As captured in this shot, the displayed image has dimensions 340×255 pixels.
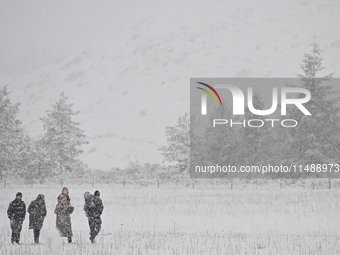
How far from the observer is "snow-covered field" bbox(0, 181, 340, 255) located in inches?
454

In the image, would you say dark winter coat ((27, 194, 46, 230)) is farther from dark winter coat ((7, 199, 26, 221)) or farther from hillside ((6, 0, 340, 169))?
hillside ((6, 0, 340, 169))

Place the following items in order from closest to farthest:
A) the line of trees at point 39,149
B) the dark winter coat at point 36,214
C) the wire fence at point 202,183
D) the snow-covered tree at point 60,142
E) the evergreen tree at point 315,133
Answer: the dark winter coat at point 36,214 → the wire fence at point 202,183 → the evergreen tree at point 315,133 → the line of trees at point 39,149 → the snow-covered tree at point 60,142

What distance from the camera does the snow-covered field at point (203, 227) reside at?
37.8 feet

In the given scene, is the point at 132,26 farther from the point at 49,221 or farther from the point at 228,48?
the point at 49,221

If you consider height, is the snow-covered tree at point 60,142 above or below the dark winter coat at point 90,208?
above

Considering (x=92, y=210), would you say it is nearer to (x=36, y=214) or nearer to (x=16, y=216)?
(x=36, y=214)

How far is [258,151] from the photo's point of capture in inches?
1694

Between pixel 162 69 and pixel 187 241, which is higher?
pixel 162 69

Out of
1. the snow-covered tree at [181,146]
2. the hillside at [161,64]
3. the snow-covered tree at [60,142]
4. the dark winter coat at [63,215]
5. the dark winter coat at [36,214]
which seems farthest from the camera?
the hillside at [161,64]

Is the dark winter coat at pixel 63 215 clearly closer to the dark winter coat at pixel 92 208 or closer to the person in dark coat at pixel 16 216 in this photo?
the dark winter coat at pixel 92 208

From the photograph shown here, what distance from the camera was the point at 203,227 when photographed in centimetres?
1620

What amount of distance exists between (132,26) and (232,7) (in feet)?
116

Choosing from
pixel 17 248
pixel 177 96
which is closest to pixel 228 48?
pixel 177 96

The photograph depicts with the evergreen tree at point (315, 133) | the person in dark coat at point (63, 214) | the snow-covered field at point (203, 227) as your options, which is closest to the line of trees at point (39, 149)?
the snow-covered field at point (203, 227)
